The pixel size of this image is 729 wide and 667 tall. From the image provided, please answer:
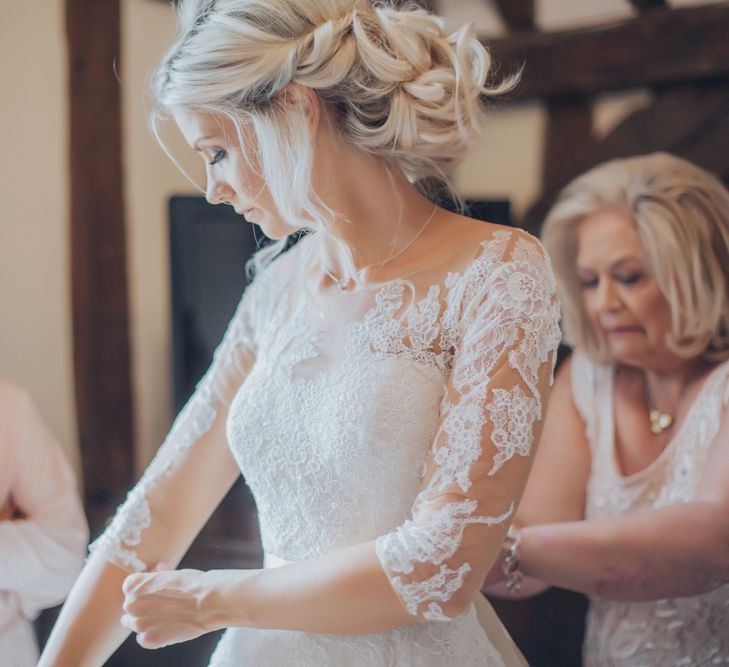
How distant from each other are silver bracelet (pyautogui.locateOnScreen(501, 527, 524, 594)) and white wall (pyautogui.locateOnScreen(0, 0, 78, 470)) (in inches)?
48.9

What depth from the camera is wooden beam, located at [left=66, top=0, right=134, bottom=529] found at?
2373 mm

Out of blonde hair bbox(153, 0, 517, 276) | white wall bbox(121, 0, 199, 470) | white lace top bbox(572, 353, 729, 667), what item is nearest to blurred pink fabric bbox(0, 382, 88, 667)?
white wall bbox(121, 0, 199, 470)

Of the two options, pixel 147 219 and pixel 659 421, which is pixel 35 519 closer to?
pixel 147 219

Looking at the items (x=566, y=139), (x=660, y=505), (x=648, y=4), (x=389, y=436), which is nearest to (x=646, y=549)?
(x=660, y=505)

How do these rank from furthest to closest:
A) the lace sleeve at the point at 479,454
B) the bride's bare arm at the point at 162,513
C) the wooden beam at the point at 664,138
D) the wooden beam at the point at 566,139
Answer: the wooden beam at the point at 566,139 → the wooden beam at the point at 664,138 → the bride's bare arm at the point at 162,513 → the lace sleeve at the point at 479,454

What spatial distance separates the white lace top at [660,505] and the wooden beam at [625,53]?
0.70m

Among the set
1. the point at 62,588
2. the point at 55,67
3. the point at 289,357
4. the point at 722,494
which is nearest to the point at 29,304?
the point at 55,67

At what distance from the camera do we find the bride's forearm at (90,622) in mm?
1270

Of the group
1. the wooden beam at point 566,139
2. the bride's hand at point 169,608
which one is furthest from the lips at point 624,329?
the bride's hand at point 169,608

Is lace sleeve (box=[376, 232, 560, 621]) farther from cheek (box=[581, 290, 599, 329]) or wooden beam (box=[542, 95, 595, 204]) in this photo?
wooden beam (box=[542, 95, 595, 204])

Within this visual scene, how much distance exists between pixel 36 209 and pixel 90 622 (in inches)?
51.2

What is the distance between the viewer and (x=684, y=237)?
1704 mm

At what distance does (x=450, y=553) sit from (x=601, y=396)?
83 centimetres

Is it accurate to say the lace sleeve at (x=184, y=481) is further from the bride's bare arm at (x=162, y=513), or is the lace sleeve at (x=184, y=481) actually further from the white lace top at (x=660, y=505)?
the white lace top at (x=660, y=505)
